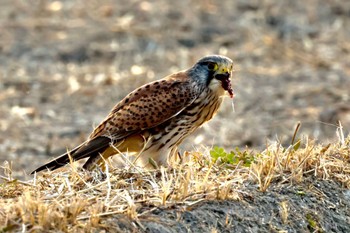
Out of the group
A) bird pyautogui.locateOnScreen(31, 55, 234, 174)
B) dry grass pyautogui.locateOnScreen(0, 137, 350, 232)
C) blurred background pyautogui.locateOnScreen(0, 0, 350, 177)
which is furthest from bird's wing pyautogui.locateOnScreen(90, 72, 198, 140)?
blurred background pyautogui.locateOnScreen(0, 0, 350, 177)

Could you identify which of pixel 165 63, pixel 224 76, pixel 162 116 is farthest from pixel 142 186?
pixel 165 63

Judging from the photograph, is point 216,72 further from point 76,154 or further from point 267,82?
point 267,82

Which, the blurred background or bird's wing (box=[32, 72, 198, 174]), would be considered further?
the blurred background

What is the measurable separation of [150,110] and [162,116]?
0.12 metres

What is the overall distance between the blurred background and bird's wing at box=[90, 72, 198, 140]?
9.86 feet

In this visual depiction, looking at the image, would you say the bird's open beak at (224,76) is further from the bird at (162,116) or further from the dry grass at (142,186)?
the dry grass at (142,186)

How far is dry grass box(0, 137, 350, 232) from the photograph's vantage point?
6457mm

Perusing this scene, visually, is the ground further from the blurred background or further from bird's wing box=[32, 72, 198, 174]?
bird's wing box=[32, 72, 198, 174]

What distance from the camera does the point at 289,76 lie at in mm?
15344

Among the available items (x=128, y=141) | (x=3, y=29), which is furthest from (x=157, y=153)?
(x=3, y=29)

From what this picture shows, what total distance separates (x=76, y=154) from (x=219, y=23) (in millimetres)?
9079

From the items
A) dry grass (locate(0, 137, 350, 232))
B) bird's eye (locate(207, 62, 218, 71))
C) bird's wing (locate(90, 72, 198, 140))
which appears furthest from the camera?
bird's eye (locate(207, 62, 218, 71))

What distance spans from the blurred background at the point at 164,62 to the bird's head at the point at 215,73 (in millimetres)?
3364

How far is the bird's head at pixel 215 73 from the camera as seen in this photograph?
8836mm
